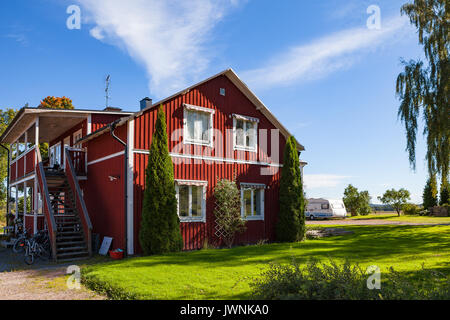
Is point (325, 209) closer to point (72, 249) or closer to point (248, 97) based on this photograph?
point (248, 97)

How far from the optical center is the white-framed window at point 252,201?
15.9 meters

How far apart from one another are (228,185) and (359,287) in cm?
1009

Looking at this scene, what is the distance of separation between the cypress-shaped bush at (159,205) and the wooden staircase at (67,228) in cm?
254

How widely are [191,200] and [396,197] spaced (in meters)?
35.6

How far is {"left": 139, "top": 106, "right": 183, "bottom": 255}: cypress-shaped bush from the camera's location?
39.9 ft

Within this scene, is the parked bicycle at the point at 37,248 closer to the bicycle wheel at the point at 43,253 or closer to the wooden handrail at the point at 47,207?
the bicycle wheel at the point at 43,253

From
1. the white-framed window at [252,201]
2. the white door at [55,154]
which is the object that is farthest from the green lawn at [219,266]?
the white door at [55,154]

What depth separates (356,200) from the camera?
4525 cm

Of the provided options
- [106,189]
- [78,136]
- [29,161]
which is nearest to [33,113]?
[29,161]

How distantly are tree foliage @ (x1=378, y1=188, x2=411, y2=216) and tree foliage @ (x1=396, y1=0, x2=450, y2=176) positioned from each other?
77.2 feet

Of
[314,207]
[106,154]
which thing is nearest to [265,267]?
[106,154]

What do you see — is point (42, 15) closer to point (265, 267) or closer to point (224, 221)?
point (224, 221)

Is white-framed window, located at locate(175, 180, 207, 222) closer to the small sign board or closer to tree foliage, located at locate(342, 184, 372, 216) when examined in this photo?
the small sign board

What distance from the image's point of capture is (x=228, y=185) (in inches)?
586
